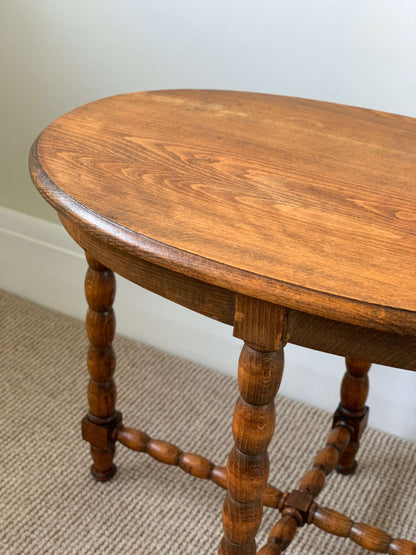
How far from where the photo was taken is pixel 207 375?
1376 mm

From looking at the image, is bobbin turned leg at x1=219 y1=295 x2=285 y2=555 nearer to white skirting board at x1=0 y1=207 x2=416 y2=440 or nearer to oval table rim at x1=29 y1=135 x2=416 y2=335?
oval table rim at x1=29 y1=135 x2=416 y2=335

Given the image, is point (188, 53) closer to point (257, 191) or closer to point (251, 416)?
point (257, 191)

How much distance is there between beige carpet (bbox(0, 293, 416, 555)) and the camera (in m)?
1.03

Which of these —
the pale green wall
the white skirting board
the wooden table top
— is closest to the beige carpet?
the white skirting board

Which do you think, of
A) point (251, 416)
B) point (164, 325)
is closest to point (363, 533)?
point (251, 416)

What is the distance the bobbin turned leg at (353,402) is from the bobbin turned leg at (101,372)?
34 cm

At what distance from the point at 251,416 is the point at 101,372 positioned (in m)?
0.44

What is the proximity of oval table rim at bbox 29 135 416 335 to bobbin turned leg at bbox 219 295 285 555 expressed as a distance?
37mm

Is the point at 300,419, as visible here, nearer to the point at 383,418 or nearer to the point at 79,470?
the point at 383,418

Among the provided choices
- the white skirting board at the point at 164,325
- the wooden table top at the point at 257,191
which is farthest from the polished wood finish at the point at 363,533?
the wooden table top at the point at 257,191

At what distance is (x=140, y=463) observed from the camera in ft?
3.83

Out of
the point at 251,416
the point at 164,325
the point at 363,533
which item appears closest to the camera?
the point at 251,416

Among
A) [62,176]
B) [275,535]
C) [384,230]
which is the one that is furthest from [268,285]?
[275,535]

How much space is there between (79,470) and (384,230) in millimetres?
744
